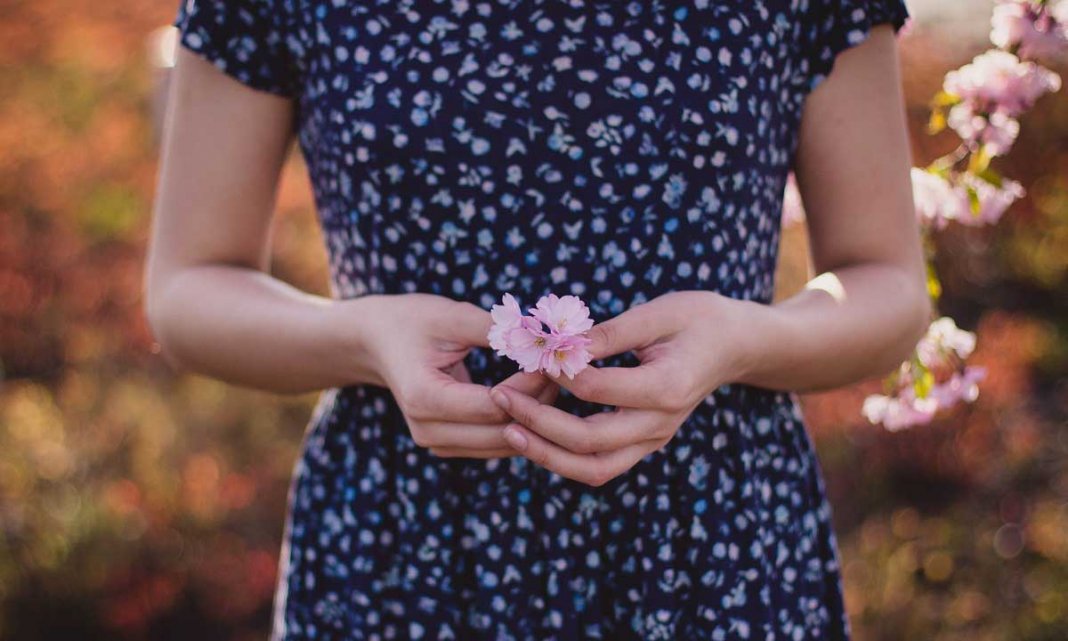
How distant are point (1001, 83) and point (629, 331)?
29.4 inches

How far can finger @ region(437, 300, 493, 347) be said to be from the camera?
0.99 m

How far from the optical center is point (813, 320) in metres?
1.11

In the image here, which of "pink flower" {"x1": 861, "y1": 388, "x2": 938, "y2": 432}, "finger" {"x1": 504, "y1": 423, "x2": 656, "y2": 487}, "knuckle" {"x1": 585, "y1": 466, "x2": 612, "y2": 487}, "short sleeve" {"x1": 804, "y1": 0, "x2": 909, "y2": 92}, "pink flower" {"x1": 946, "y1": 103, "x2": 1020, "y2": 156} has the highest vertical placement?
"short sleeve" {"x1": 804, "y1": 0, "x2": 909, "y2": 92}

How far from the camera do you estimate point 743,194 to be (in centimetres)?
115

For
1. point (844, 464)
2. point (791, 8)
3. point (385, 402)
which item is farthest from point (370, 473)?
point (844, 464)

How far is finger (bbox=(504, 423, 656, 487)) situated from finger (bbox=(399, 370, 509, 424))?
30 mm

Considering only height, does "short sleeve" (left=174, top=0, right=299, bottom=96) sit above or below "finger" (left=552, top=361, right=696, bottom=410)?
above

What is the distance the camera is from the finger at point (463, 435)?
3.14ft

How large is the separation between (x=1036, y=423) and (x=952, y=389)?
2778 millimetres

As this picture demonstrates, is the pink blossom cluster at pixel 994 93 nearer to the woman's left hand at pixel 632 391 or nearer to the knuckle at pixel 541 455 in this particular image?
the woman's left hand at pixel 632 391

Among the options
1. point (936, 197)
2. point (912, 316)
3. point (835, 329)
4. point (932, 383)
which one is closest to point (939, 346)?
point (932, 383)

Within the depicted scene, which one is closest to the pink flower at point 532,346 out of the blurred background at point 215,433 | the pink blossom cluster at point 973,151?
the pink blossom cluster at point 973,151

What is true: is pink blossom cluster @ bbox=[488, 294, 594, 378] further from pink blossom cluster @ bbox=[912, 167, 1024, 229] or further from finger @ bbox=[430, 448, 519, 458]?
pink blossom cluster @ bbox=[912, 167, 1024, 229]

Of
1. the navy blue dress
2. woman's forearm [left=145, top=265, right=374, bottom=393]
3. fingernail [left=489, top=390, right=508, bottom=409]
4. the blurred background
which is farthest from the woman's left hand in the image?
the blurred background
